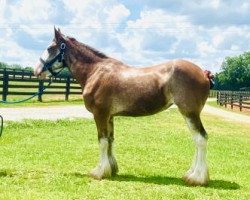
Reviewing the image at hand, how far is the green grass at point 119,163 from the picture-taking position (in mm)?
7762

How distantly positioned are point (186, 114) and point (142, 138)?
6.55 metres

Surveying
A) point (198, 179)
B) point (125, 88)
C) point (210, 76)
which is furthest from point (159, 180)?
point (210, 76)

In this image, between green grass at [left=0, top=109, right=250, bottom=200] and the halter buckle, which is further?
the halter buckle

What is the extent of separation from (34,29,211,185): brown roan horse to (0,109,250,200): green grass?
0.54m

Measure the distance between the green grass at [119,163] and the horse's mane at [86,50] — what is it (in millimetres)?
2182

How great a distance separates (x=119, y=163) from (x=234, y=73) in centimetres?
11795

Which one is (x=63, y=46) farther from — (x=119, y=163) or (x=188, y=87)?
(x=119, y=163)

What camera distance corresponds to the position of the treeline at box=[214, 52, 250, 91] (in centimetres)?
11944

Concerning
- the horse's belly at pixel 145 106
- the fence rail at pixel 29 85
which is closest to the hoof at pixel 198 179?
the horse's belly at pixel 145 106

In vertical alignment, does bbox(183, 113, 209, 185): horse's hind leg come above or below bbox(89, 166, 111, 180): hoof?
above

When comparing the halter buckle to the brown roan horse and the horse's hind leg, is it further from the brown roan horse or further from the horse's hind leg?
the horse's hind leg

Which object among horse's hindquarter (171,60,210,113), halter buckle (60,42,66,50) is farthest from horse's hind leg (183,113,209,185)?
halter buckle (60,42,66,50)

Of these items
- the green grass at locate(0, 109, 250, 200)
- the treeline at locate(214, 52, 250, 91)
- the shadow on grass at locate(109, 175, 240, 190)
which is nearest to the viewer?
the green grass at locate(0, 109, 250, 200)

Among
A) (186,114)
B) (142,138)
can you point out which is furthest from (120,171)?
(142,138)
